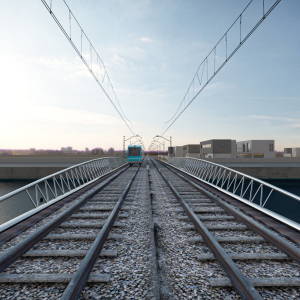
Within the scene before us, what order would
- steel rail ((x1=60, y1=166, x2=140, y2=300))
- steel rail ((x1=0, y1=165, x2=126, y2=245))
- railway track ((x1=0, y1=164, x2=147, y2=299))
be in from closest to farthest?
steel rail ((x1=60, y1=166, x2=140, y2=300)), railway track ((x1=0, y1=164, x2=147, y2=299)), steel rail ((x1=0, y1=165, x2=126, y2=245))

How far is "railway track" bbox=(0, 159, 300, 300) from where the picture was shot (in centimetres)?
260

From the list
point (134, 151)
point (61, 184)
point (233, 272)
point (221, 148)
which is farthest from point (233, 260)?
point (221, 148)

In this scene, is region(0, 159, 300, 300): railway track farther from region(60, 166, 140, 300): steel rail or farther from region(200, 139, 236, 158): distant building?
region(200, 139, 236, 158): distant building

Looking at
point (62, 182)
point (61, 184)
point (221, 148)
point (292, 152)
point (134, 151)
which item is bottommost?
point (61, 184)

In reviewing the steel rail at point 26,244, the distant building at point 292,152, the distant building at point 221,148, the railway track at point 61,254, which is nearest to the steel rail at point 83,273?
the railway track at point 61,254

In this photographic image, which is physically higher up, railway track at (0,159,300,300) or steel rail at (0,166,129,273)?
steel rail at (0,166,129,273)

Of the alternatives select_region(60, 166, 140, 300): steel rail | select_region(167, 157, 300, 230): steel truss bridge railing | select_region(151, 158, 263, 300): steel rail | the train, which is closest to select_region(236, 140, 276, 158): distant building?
select_region(167, 157, 300, 230): steel truss bridge railing

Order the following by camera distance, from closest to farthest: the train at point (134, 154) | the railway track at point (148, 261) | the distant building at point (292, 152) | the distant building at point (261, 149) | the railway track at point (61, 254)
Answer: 1. the railway track at point (148, 261)
2. the railway track at point (61, 254)
3. the train at point (134, 154)
4. the distant building at point (261, 149)
5. the distant building at point (292, 152)

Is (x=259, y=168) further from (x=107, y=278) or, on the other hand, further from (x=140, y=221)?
(x=107, y=278)

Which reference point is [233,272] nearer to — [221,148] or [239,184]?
[239,184]

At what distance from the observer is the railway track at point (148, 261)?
2600 millimetres

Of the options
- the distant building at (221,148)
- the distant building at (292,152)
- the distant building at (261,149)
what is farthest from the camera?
the distant building at (292,152)

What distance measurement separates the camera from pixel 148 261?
3322 mm

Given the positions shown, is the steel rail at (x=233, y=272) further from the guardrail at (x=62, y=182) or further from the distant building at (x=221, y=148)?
the distant building at (x=221, y=148)
